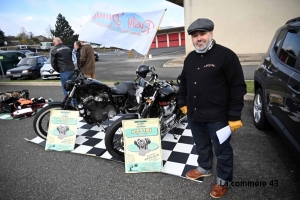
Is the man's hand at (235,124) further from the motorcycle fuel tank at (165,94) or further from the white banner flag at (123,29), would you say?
the white banner flag at (123,29)

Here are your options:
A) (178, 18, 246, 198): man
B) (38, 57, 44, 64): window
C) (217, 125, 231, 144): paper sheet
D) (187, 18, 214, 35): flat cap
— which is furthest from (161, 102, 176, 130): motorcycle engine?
(38, 57, 44, 64): window

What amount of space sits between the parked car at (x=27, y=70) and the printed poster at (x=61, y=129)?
30.9 feet

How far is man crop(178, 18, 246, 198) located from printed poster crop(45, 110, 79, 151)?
1.95 metres

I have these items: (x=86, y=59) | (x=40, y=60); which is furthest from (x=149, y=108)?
(x=40, y=60)

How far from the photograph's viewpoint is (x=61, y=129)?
10.4ft

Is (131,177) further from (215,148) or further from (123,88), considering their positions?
(123,88)

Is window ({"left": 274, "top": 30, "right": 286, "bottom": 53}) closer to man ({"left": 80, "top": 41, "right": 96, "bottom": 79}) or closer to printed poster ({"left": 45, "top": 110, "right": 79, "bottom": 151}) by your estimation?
printed poster ({"left": 45, "top": 110, "right": 79, "bottom": 151})

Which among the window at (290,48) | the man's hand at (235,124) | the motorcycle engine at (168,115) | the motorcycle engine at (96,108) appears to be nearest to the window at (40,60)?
the motorcycle engine at (96,108)

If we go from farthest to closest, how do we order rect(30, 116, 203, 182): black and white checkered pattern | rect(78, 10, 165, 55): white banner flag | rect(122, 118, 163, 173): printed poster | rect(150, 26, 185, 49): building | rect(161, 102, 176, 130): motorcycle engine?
rect(150, 26, 185, 49): building → rect(78, 10, 165, 55): white banner flag → rect(161, 102, 176, 130): motorcycle engine → rect(30, 116, 203, 182): black and white checkered pattern → rect(122, 118, 163, 173): printed poster

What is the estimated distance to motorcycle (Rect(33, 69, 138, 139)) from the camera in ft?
10.4

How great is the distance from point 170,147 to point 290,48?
207cm

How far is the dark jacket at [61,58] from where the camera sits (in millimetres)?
4977

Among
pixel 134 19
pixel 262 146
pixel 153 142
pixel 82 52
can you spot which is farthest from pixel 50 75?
pixel 262 146

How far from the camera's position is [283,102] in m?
2.19
